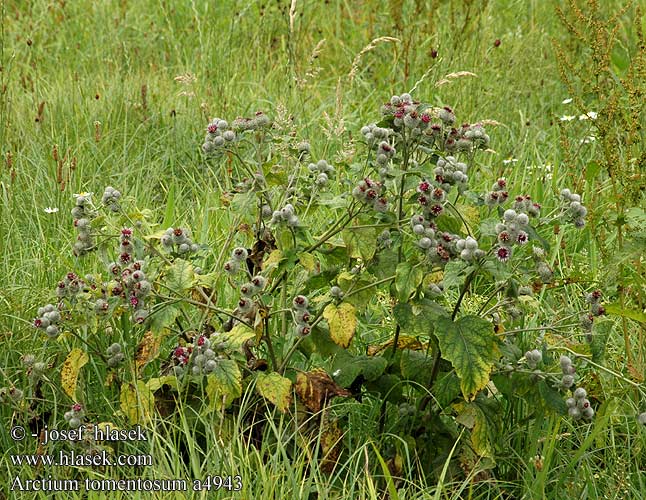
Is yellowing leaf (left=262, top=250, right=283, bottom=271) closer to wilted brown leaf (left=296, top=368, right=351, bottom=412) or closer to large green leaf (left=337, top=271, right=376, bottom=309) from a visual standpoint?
large green leaf (left=337, top=271, right=376, bottom=309)

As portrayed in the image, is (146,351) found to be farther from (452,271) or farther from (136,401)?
(452,271)

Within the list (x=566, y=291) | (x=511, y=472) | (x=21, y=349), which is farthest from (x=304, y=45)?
(x=511, y=472)

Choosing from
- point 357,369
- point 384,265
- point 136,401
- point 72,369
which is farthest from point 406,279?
point 72,369

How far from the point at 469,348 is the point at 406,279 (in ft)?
0.69

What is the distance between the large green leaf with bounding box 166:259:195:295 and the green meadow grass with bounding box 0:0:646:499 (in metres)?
0.34

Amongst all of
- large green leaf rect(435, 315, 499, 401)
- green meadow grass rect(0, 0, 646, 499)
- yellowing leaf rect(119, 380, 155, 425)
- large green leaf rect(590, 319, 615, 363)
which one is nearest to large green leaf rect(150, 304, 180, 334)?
yellowing leaf rect(119, 380, 155, 425)

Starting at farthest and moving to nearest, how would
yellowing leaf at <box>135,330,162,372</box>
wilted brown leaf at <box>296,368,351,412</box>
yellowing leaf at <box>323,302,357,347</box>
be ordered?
yellowing leaf at <box>135,330,162,372</box> → wilted brown leaf at <box>296,368,351,412</box> → yellowing leaf at <box>323,302,357,347</box>

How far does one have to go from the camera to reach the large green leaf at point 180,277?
2.41 meters

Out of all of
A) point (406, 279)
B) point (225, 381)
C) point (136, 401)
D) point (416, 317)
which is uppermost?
point (406, 279)

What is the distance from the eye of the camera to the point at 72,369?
2.54 meters

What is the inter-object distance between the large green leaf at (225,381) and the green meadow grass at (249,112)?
0.09 m

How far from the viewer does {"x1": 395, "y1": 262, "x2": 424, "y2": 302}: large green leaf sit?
227 centimetres

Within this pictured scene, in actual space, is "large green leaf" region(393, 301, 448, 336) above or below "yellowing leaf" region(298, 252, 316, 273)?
below

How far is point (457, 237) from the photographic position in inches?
91.7
